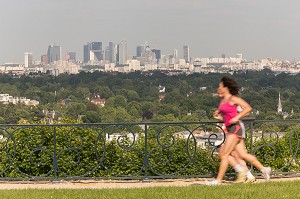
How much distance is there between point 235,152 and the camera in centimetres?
748

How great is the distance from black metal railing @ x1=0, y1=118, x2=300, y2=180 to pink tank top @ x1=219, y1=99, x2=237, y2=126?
117 centimetres

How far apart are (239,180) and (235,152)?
0.39 m

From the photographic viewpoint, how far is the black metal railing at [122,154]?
28.4 feet

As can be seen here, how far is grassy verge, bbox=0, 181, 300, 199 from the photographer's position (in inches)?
256

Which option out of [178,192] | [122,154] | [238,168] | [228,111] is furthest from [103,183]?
[228,111]

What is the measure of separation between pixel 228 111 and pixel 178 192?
1.24 metres

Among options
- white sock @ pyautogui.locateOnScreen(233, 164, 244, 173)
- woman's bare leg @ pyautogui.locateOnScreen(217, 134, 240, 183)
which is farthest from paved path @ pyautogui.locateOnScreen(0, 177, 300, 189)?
woman's bare leg @ pyautogui.locateOnScreen(217, 134, 240, 183)

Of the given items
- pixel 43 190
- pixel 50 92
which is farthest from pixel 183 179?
pixel 50 92

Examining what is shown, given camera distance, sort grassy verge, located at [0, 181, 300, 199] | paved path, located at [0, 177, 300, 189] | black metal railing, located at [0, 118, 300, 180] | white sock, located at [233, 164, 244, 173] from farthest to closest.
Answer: black metal railing, located at [0, 118, 300, 180]
paved path, located at [0, 177, 300, 189]
white sock, located at [233, 164, 244, 173]
grassy verge, located at [0, 181, 300, 199]

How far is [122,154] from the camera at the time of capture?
8828mm

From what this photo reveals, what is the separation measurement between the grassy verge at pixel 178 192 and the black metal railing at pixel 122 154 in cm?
142

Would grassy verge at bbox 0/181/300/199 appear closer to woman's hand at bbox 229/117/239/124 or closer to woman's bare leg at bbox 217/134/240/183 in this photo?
woman's bare leg at bbox 217/134/240/183

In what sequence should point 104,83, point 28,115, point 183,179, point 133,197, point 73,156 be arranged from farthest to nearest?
point 104,83
point 28,115
point 73,156
point 183,179
point 133,197

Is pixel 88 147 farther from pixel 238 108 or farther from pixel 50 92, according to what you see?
pixel 50 92
